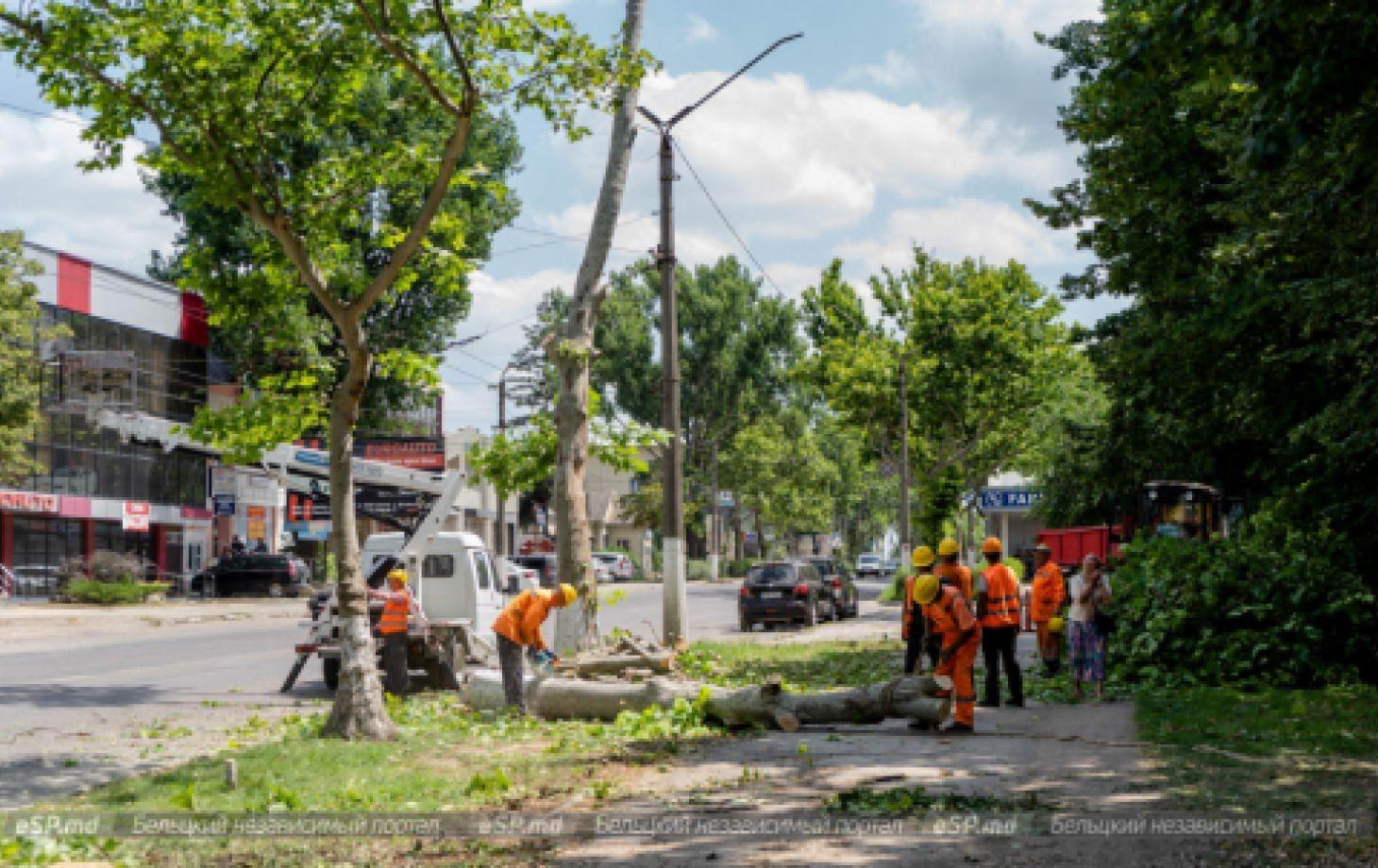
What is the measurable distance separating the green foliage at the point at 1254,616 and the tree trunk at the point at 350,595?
9.37 m

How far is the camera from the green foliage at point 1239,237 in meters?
7.04

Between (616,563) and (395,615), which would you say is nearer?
(395,615)

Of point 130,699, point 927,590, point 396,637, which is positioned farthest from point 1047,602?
point 130,699

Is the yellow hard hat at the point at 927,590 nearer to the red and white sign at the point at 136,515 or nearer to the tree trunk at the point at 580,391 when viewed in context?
the tree trunk at the point at 580,391

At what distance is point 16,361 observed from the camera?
35500 millimetres

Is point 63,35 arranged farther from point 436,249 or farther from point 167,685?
point 167,685

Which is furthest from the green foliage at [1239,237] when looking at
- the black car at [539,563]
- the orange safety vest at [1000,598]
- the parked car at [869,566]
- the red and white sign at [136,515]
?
the parked car at [869,566]

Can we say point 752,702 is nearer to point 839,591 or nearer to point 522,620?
point 522,620

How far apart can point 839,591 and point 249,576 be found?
2149 centimetres

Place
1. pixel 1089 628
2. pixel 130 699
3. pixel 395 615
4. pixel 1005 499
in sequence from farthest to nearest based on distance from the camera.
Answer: pixel 1005 499 < pixel 130 699 < pixel 395 615 < pixel 1089 628

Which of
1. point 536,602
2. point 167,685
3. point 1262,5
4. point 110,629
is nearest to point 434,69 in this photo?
point 536,602

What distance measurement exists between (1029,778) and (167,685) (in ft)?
40.7

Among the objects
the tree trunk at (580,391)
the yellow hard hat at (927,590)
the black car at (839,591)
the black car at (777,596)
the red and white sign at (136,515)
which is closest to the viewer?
the yellow hard hat at (927,590)

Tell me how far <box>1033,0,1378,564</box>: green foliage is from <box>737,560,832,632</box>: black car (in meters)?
8.14
